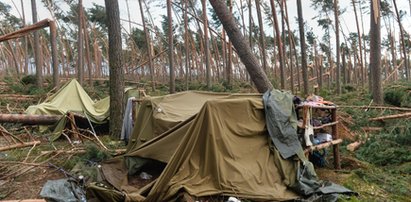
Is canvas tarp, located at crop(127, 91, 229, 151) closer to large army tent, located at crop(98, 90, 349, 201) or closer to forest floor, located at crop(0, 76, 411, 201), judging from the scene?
large army tent, located at crop(98, 90, 349, 201)

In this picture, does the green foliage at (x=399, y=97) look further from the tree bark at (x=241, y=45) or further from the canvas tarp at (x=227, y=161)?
the canvas tarp at (x=227, y=161)

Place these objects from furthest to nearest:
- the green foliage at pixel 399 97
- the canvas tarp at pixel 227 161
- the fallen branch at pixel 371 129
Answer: the green foliage at pixel 399 97, the fallen branch at pixel 371 129, the canvas tarp at pixel 227 161

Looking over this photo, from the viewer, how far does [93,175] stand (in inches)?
193

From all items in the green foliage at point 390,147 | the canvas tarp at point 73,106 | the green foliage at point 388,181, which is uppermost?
the canvas tarp at point 73,106

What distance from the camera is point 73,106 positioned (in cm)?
970

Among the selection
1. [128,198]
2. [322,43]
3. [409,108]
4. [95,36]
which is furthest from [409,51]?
[128,198]

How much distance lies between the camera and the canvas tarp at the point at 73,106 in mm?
8887

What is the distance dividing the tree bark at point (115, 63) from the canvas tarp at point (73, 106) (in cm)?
130

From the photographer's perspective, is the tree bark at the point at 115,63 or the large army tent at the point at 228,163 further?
the tree bark at the point at 115,63

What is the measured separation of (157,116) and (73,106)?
5191 millimetres

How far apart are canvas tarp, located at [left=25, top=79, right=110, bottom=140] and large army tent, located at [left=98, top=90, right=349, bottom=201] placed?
446cm

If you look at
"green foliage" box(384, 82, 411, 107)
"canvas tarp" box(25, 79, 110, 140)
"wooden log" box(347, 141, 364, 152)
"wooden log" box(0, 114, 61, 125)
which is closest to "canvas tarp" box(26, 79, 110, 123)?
"canvas tarp" box(25, 79, 110, 140)

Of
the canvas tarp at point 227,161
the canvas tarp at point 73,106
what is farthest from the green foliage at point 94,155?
the canvas tarp at point 73,106

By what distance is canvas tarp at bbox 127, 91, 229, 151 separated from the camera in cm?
530
